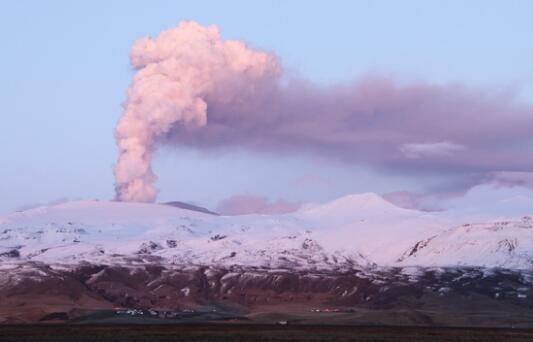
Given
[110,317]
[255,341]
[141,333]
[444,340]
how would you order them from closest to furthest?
[255,341] < [444,340] < [141,333] < [110,317]

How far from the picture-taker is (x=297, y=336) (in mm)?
129000

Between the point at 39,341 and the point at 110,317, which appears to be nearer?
the point at 39,341

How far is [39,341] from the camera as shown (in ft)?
376

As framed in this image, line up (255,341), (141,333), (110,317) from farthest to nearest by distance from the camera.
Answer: (110,317) < (141,333) < (255,341)

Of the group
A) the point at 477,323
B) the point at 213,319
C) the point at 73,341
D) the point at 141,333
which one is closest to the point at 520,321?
the point at 477,323

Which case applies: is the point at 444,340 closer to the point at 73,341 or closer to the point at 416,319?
the point at 73,341

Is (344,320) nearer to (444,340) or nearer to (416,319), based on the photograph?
(416,319)

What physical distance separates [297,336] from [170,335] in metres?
Result: 14.9

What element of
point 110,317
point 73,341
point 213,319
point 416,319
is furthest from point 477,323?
point 73,341

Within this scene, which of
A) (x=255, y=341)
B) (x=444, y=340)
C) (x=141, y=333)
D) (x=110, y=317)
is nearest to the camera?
(x=255, y=341)

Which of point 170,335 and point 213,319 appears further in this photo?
point 213,319

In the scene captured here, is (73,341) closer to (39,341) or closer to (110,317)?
(39,341)

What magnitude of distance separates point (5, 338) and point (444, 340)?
48.8 m

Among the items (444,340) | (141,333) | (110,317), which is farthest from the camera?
(110,317)
